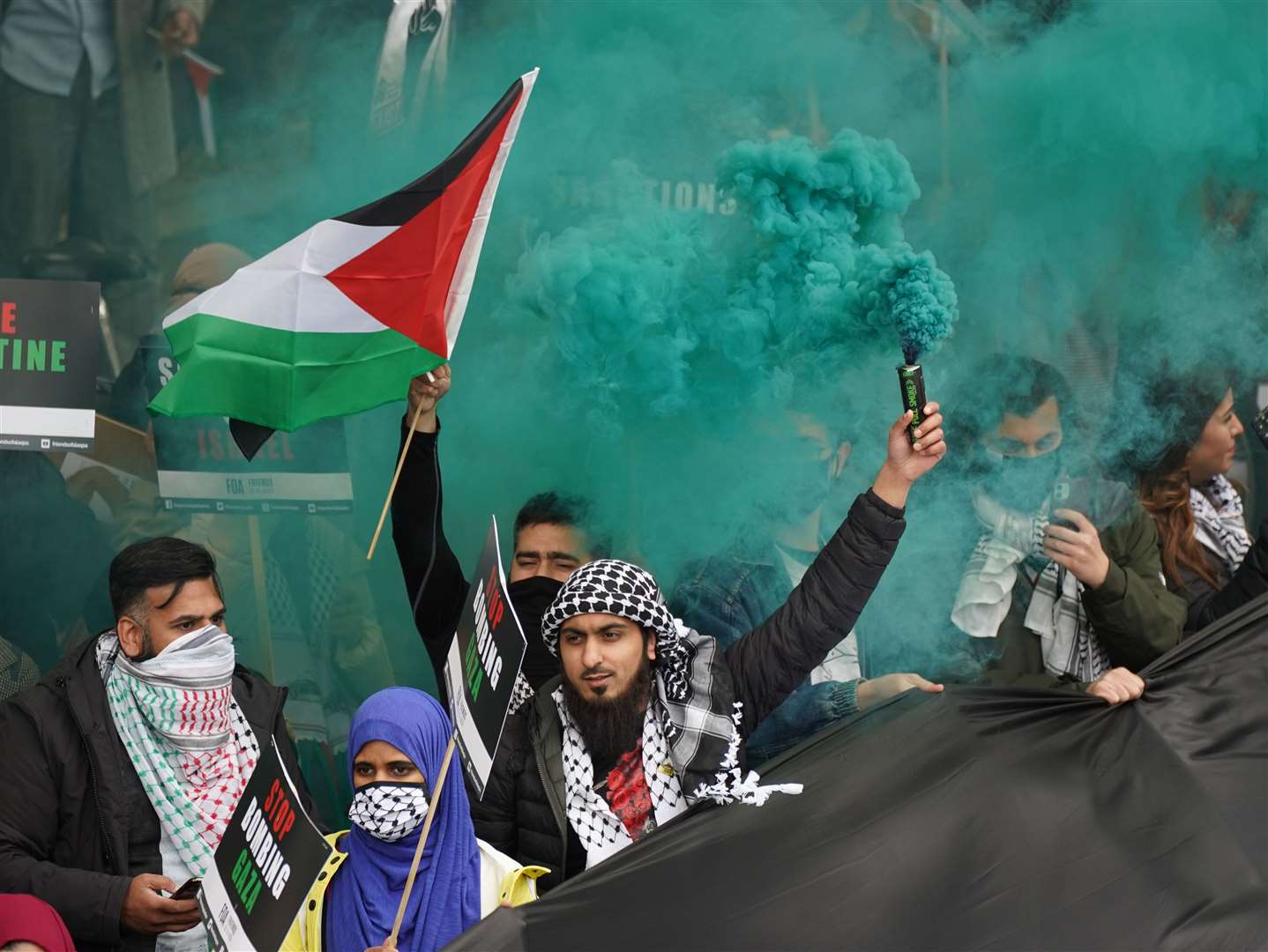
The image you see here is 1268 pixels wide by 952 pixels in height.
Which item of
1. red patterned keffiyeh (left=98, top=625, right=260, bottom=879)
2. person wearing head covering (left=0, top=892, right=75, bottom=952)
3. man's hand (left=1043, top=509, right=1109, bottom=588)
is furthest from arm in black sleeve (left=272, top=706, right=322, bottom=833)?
man's hand (left=1043, top=509, right=1109, bottom=588)

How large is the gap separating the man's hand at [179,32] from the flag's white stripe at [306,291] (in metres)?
1.23

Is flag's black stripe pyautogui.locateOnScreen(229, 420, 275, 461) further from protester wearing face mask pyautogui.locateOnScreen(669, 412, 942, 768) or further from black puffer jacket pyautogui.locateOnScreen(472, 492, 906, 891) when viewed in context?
protester wearing face mask pyautogui.locateOnScreen(669, 412, 942, 768)

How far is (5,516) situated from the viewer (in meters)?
4.51

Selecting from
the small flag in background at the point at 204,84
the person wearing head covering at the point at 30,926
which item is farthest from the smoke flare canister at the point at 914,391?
the small flag in background at the point at 204,84

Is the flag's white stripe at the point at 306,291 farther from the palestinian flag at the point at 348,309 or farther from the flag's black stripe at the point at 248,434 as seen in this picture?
the flag's black stripe at the point at 248,434

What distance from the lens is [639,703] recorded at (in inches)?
128

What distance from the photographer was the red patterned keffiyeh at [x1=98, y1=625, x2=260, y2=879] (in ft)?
10.3

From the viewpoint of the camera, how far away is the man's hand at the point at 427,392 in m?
3.65

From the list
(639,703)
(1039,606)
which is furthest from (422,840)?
(1039,606)

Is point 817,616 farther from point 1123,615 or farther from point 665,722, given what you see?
point 1123,615

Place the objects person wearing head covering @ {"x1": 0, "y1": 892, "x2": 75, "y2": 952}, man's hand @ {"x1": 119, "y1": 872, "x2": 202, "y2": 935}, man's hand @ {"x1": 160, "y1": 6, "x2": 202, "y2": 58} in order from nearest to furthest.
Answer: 1. person wearing head covering @ {"x1": 0, "y1": 892, "x2": 75, "y2": 952}
2. man's hand @ {"x1": 119, "y1": 872, "x2": 202, "y2": 935}
3. man's hand @ {"x1": 160, "y1": 6, "x2": 202, "y2": 58}

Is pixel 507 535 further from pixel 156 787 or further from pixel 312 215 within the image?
pixel 156 787

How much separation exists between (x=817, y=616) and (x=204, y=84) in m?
2.44

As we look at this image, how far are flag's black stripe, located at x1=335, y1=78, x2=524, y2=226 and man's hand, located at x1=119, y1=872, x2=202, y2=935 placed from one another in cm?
154
